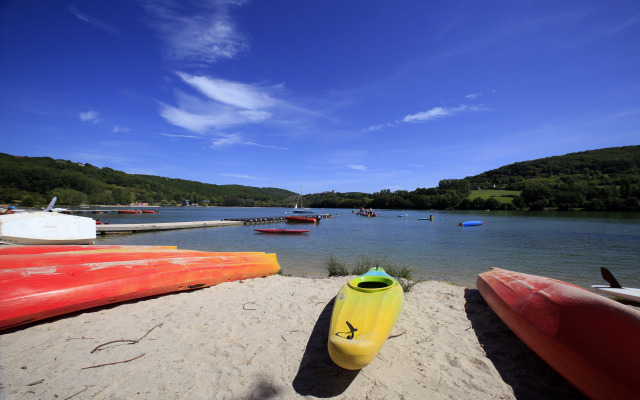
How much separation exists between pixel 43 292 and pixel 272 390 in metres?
3.67

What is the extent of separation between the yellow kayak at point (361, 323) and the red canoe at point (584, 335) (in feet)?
5.21

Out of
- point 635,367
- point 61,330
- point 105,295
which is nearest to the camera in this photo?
point 635,367

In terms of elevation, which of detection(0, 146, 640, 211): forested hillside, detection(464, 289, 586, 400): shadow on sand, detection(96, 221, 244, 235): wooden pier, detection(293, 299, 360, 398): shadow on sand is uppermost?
detection(0, 146, 640, 211): forested hillside

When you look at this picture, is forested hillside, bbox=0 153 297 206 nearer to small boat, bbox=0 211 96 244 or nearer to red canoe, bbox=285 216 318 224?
red canoe, bbox=285 216 318 224

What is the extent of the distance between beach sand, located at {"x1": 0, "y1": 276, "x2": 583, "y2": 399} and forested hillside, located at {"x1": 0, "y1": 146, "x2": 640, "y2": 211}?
78.9 meters

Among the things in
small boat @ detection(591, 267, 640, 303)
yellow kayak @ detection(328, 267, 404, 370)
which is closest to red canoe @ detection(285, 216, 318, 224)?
small boat @ detection(591, 267, 640, 303)

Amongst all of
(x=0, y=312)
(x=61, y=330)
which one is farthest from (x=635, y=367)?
(x=0, y=312)

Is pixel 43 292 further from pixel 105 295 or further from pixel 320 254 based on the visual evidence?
pixel 320 254

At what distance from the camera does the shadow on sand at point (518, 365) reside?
2.62 m

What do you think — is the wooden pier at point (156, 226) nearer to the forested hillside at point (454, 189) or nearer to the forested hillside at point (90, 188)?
the forested hillside at point (90, 188)

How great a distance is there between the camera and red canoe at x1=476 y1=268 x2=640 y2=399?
2238mm

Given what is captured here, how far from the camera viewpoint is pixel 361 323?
9.48 ft

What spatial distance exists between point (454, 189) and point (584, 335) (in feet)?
360

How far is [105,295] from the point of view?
4188mm
